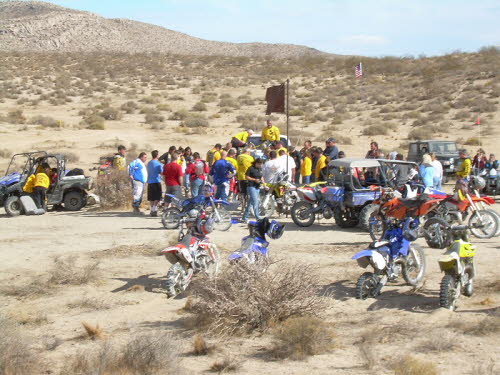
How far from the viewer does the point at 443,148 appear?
1035 inches

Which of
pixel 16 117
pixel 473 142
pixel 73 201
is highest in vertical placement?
pixel 16 117

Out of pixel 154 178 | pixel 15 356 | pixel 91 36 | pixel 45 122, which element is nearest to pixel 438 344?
pixel 15 356

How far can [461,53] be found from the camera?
60.6 m

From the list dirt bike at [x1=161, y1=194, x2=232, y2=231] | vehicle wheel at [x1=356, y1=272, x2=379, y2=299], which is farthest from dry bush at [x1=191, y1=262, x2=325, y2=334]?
dirt bike at [x1=161, y1=194, x2=232, y2=231]

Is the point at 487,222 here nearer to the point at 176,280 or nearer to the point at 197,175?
the point at 197,175

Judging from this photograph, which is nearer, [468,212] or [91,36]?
[468,212]

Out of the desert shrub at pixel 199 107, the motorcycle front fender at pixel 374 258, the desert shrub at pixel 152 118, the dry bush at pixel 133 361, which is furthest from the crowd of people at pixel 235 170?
the desert shrub at pixel 199 107

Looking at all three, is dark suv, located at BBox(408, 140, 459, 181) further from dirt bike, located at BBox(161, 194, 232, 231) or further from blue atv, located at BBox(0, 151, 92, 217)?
dirt bike, located at BBox(161, 194, 232, 231)

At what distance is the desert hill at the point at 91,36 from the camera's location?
325 ft

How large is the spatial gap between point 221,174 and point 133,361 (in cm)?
979

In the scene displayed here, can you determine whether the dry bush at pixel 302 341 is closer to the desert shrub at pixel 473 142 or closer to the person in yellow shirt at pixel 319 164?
the person in yellow shirt at pixel 319 164

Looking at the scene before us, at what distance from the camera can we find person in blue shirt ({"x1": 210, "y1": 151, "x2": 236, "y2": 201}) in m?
16.5

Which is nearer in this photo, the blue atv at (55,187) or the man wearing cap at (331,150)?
the blue atv at (55,187)

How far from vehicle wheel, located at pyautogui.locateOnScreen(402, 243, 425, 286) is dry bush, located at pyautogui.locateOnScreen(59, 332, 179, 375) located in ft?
12.8
